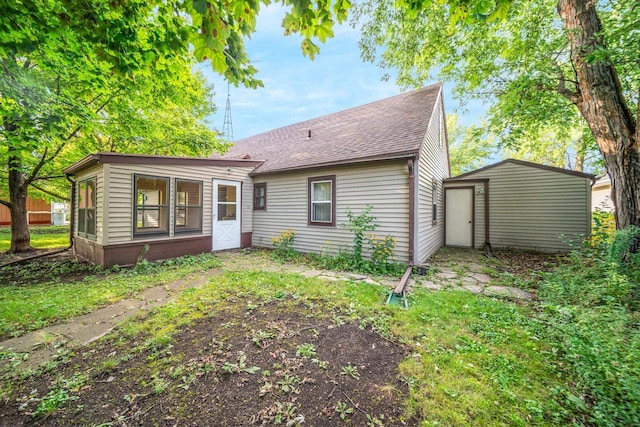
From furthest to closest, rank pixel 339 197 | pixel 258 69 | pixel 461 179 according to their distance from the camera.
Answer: pixel 461 179 → pixel 339 197 → pixel 258 69

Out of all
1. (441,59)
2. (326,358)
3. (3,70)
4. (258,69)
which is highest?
(441,59)

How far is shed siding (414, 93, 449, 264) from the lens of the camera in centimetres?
593

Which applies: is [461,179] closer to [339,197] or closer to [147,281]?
[339,197]

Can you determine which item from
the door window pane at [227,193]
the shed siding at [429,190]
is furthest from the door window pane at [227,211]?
the shed siding at [429,190]

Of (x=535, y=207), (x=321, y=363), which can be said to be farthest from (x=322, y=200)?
(x=535, y=207)

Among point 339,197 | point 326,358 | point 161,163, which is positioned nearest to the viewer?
point 326,358

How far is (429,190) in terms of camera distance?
23.1ft

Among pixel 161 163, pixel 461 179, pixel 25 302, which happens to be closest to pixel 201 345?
pixel 25 302

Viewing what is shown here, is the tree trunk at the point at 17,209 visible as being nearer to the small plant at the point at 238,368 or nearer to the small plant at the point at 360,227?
the small plant at the point at 238,368

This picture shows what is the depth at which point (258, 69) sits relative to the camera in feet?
9.39

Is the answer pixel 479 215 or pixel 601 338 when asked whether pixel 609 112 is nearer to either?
pixel 479 215

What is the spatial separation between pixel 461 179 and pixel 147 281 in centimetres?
993

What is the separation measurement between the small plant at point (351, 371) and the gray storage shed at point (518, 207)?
8.22 meters

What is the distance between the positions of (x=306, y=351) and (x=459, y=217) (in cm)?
846
